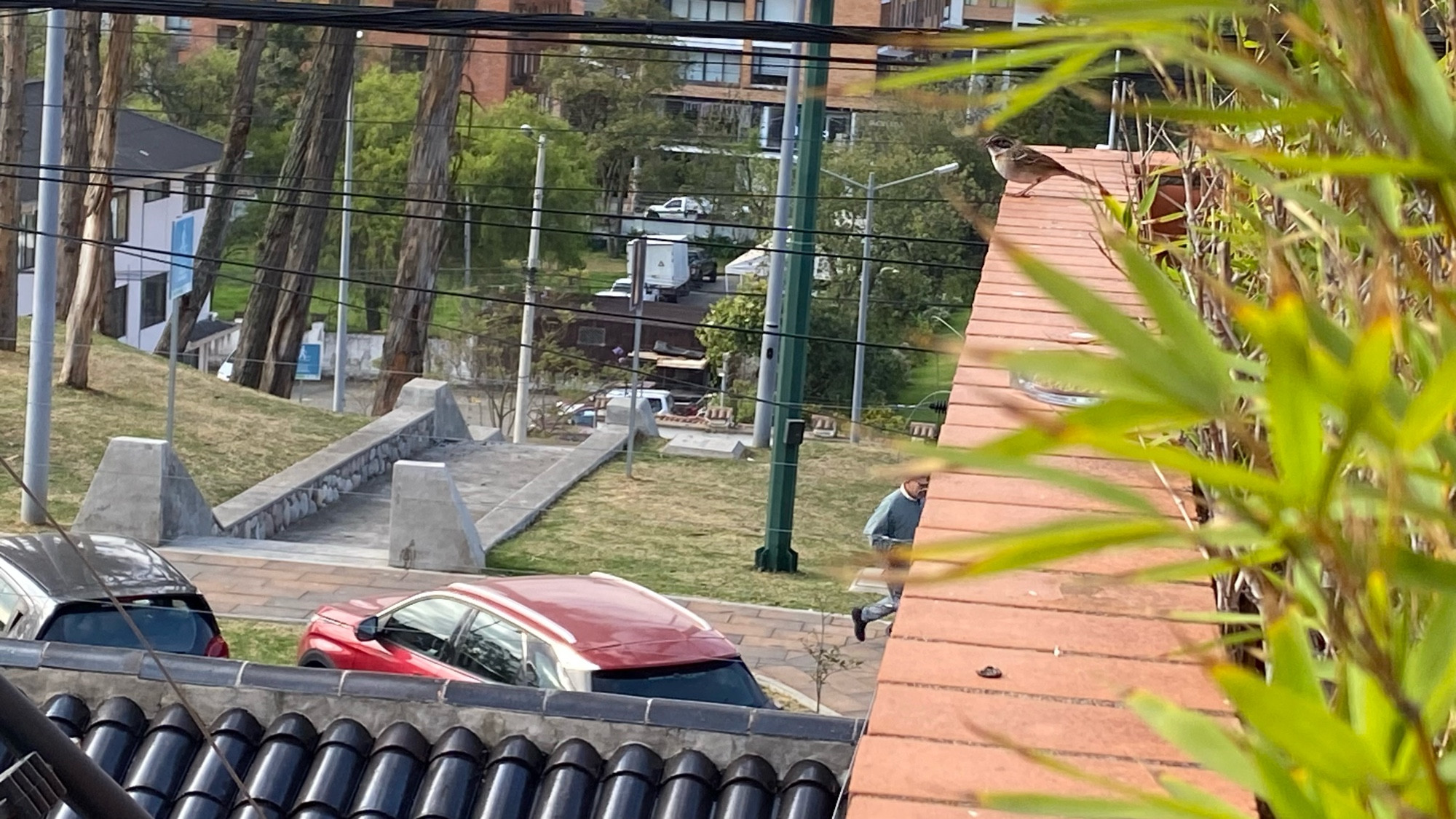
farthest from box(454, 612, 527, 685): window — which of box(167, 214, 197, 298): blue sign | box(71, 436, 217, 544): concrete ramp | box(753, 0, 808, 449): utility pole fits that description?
box(753, 0, 808, 449): utility pole

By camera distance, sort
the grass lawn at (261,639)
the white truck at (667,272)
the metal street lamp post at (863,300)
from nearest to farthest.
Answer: the grass lawn at (261,639) → the metal street lamp post at (863,300) → the white truck at (667,272)

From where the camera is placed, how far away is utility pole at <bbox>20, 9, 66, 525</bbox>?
41.3 feet

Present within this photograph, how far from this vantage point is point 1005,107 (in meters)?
0.74

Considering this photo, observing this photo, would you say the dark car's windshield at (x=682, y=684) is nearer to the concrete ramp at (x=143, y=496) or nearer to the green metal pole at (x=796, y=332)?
the green metal pole at (x=796, y=332)

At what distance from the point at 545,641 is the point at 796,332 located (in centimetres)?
504

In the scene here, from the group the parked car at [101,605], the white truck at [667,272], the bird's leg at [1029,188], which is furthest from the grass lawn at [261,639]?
the white truck at [667,272]

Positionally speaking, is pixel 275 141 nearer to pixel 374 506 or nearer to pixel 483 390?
pixel 483 390

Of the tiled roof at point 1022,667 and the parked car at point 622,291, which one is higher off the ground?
the tiled roof at point 1022,667

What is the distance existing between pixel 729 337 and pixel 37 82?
9.08m

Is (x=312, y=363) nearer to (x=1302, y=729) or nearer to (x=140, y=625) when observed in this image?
(x=140, y=625)

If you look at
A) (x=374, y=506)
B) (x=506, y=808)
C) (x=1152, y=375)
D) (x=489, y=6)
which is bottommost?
(x=374, y=506)

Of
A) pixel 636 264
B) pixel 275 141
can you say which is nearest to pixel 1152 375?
pixel 636 264

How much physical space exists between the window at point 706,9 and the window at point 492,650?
64.9 feet

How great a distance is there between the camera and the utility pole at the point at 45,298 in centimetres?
1260
